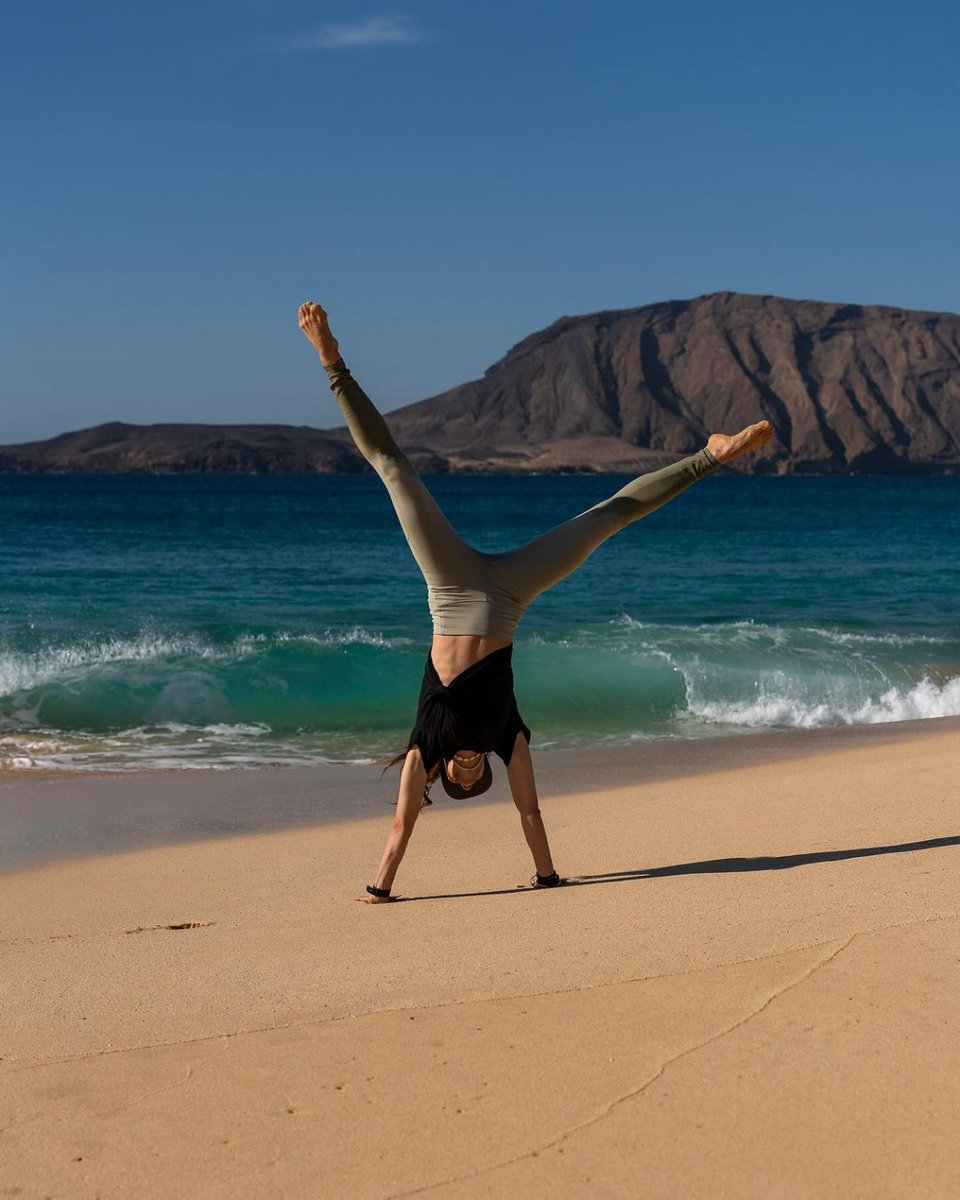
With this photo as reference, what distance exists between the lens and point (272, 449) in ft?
625

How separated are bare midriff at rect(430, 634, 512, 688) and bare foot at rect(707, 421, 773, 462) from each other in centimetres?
137

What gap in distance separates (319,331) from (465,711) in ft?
5.89

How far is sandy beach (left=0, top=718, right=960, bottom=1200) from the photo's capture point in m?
3.36

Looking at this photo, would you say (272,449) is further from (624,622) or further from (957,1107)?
(957,1107)

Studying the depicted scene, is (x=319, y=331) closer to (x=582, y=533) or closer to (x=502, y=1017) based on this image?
(x=582, y=533)

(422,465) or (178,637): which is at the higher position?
(422,465)

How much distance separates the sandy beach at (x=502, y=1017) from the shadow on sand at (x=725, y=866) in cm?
3

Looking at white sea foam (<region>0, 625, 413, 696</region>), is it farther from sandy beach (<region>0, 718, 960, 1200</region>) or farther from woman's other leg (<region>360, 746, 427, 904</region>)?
woman's other leg (<region>360, 746, 427, 904</region>)

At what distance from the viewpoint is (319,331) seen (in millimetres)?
6113

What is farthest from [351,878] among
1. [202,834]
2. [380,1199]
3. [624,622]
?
[624,622]

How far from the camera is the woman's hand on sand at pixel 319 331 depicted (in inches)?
239

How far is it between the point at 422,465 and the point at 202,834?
18105 centimetres

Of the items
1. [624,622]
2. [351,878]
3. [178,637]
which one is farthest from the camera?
[624,622]

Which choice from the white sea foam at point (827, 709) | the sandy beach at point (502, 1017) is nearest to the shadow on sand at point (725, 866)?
the sandy beach at point (502, 1017)
